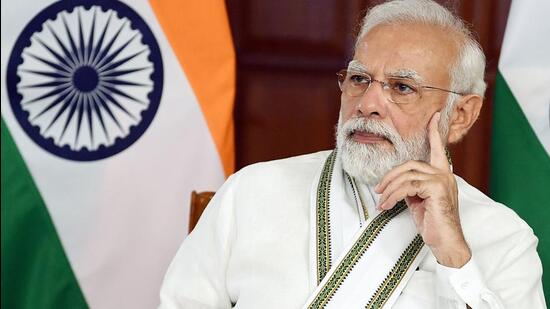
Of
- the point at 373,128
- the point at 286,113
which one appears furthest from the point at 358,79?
the point at 286,113

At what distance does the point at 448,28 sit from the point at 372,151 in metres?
0.37

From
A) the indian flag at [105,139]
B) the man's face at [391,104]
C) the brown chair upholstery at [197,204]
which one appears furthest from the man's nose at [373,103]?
the indian flag at [105,139]

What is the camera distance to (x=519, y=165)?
9.37 feet

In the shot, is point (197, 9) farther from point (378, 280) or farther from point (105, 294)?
point (378, 280)

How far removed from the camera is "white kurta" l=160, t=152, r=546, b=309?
206cm

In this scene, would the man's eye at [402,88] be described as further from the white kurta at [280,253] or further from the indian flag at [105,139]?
the indian flag at [105,139]

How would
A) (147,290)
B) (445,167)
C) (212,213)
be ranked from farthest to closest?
(147,290) < (212,213) < (445,167)

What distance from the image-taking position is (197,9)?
107 inches

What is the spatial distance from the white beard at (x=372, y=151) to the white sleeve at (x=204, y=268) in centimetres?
34

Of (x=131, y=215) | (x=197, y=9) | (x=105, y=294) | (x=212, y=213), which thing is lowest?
(x=105, y=294)

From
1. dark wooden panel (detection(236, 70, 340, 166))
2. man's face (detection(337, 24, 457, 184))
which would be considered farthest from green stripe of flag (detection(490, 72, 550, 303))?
man's face (detection(337, 24, 457, 184))

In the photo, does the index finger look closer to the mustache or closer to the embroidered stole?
the mustache

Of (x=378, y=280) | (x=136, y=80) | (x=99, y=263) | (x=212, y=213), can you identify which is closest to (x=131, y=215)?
(x=99, y=263)

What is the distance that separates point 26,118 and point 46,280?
50 cm
